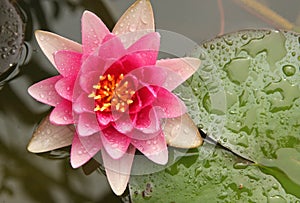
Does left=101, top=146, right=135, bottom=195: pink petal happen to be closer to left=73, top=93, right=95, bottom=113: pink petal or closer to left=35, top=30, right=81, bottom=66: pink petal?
left=73, top=93, right=95, bottom=113: pink petal

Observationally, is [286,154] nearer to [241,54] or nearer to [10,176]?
[241,54]

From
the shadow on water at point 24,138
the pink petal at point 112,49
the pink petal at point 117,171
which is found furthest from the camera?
the shadow on water at point 24,138

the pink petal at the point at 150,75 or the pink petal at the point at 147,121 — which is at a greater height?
the pink petal at the point at 150,75

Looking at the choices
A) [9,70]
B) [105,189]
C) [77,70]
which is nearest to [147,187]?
[105,189]

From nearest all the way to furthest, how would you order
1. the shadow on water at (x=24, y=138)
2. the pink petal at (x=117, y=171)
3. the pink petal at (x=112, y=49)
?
the pink petal at (x=112, y=49), the pink petal at (x=117, y=171), the shadow on water at (x=24, y=138)

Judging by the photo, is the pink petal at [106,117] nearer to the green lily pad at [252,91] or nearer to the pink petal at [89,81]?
the pink petal at [89,81]

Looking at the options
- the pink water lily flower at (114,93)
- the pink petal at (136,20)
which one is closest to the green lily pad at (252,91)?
the pink water lily flower at (114,93)

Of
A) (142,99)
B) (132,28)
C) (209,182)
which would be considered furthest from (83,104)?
(209,182)
